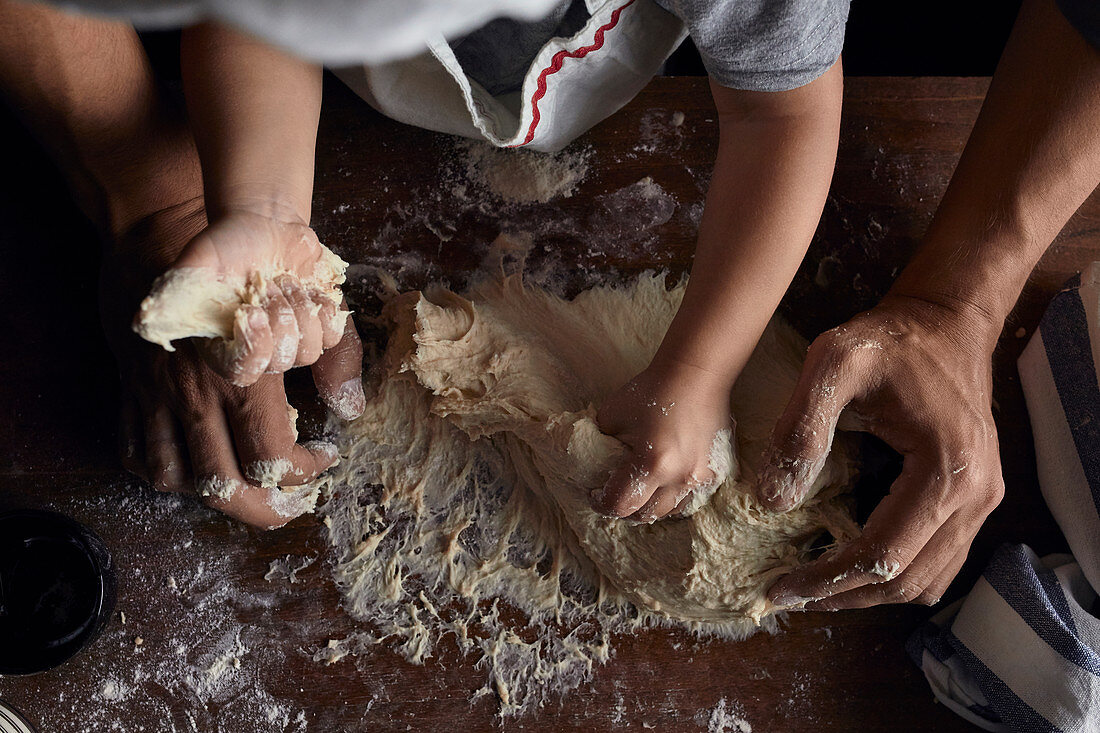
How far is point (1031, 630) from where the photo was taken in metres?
0.96

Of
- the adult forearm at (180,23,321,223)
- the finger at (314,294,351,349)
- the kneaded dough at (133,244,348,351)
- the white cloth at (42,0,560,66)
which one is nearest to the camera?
the white cloth at (42,0,560,66)

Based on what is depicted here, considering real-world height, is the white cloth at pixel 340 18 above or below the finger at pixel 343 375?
above

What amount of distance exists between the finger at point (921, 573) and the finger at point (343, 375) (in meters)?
0.74

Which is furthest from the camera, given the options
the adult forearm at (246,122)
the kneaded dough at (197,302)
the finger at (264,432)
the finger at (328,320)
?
the finger at (264,432)

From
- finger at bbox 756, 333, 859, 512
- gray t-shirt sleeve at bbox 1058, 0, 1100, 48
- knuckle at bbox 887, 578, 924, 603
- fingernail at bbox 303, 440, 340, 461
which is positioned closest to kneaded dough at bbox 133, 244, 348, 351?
fingernail at bbox 303, 440, 340, 461

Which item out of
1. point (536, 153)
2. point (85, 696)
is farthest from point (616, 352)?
point (85, 696)

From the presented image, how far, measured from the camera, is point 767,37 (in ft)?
2.33

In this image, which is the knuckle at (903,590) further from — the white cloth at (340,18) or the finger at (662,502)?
the white cloth at (340,18)

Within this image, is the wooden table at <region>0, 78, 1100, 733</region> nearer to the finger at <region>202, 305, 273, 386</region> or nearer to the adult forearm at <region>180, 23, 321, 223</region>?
the adult forearm at <region>180, 23, 321, 223</region>

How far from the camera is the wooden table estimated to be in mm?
1022

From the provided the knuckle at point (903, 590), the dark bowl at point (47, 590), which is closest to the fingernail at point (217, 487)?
the dark bowl at point (47, 590)

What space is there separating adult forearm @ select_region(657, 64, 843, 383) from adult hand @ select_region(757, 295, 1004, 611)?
115 millimetres

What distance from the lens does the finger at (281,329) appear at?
0.61 meters

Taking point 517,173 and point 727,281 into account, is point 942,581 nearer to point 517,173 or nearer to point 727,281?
point 727,281
